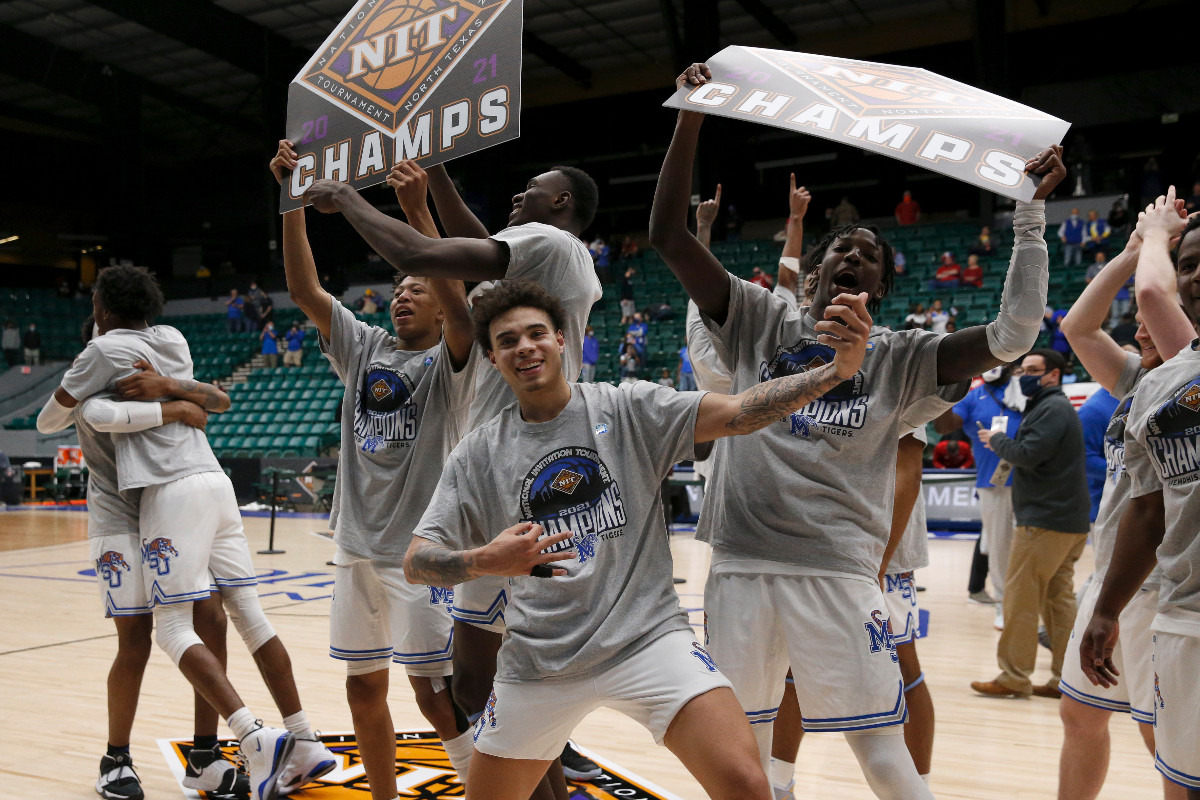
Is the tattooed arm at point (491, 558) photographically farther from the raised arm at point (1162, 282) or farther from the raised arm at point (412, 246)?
the raised arm at point (1162, 282)

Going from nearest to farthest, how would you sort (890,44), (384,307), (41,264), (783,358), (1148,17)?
(783,358) < (1148,17) < (890,44) < (384,307) < (41,264)

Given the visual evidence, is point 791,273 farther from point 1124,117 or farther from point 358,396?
point 1124,117

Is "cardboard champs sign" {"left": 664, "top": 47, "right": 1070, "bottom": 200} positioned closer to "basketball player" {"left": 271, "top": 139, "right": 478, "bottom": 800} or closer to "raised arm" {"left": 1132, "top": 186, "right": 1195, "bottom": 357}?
"raised arm" {"left": 1132, "top": 186, "right": 1195, "bottom": 357}

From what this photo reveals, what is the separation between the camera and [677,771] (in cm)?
→ 393

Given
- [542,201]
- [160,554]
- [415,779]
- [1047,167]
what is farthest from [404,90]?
[415,779]

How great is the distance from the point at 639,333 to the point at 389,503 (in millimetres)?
14099

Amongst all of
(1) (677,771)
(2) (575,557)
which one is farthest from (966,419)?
(2) (575,557)

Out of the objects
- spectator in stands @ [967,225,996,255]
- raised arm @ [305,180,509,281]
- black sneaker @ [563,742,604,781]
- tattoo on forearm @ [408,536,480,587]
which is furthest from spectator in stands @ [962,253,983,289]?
tattoo on forearm @ [408,536,480,587]

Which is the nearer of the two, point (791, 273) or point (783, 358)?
point (783, 358)

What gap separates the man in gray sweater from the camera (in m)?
4.98

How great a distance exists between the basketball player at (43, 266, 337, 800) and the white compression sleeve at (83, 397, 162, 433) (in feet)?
0.23

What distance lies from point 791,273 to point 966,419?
11.1ft

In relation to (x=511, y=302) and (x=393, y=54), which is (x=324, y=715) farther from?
(x=393, y=54)

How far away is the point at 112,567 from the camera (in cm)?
383
